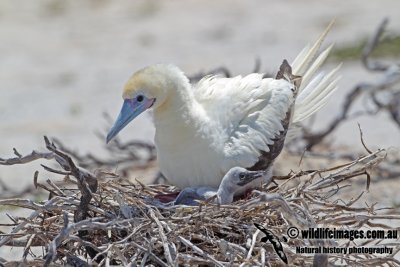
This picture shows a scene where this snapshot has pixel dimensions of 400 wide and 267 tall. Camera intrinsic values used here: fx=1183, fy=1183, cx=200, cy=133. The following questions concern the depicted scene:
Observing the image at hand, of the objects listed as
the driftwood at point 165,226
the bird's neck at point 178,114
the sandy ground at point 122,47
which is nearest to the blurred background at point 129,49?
the sandy ground at point 122,47

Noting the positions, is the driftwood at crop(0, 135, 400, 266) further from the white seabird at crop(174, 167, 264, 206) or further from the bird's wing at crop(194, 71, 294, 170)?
the bird's wing at crop(194, 71, 294, 170)

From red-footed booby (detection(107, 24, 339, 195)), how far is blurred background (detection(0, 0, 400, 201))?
439cm

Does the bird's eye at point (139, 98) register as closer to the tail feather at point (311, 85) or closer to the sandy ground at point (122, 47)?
the tail feather at point (311, 85)

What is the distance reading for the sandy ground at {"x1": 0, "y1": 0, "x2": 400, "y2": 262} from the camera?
13.2 metres

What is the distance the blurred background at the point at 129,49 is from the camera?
510 inches

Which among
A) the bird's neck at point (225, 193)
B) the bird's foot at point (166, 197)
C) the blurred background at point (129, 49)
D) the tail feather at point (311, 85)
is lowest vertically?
the bird's neck at point (225, 193)

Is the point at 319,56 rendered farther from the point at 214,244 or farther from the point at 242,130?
the point at 214,244

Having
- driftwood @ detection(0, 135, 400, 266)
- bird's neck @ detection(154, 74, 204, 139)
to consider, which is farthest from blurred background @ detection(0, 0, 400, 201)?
driftwood @ detection(0, 135, 400, 266)

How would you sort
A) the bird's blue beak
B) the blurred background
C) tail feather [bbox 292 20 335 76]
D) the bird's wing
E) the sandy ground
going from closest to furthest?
1. the bird's blue beak
2. the bird's wing
3. tail feather [bbox 292 20 335 76]
4. the blurred background
5. the sandy ground

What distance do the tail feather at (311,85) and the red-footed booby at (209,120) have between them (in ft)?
0.96

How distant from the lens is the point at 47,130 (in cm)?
1315

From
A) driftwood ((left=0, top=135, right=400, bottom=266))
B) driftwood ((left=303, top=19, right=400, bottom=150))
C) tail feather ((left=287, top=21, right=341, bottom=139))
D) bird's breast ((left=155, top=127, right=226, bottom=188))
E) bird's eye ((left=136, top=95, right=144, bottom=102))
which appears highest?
driftwood ((left=303, top=19, right=400, bottom=150))

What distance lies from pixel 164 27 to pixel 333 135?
643 centimetres

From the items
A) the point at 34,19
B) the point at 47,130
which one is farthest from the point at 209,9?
the point at 47,130
